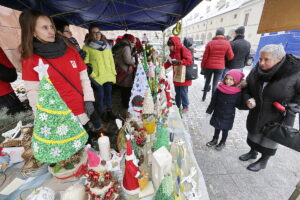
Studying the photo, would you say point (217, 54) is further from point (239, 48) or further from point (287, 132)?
point (287, 132)

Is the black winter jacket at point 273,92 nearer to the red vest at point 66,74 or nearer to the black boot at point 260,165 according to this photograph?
the black boot at point 260,165

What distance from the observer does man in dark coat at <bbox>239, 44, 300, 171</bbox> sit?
1.38m

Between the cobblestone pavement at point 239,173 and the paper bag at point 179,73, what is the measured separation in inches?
44.8

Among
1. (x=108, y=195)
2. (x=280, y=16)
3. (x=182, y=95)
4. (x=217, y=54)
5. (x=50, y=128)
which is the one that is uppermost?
(x=280, y=16)

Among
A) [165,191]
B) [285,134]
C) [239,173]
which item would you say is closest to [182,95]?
[239,173]

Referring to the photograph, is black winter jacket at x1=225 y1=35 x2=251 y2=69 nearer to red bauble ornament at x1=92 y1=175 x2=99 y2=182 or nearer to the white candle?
the white candle

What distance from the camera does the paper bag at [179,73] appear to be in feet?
9.00

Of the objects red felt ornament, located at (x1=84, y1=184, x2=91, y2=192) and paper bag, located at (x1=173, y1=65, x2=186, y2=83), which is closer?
red felt ornament, located at (x1=84, y1=184, x2=91, y2=192)

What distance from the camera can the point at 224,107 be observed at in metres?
2.00

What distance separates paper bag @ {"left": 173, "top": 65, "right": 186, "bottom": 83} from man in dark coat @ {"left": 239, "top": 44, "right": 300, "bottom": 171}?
1200mm

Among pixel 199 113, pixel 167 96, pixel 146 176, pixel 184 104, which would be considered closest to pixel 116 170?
pixel 146 176

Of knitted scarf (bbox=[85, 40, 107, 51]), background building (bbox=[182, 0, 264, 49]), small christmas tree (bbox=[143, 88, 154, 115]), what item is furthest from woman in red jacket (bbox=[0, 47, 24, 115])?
background building (bbox=[182, 0, 264, 49])

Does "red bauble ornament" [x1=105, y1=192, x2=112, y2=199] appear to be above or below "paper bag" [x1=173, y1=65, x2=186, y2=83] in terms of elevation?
below

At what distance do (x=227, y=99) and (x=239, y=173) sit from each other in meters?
1.06
